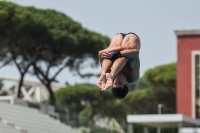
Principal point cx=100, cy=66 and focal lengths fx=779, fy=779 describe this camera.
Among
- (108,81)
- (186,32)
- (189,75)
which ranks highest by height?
(186,32)

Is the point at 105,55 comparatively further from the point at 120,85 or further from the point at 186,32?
the point at 186,32


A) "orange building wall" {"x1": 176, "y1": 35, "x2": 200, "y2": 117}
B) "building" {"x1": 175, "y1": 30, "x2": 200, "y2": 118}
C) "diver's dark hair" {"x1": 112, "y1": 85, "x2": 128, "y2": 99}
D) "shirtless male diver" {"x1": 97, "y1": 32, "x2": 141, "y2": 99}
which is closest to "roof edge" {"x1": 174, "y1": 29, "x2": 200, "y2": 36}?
"building" {"x1": 175, "y1": 30, "x2": 200, "y2": 118}

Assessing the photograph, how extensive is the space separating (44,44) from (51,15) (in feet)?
9.85

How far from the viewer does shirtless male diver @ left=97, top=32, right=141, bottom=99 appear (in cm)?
988

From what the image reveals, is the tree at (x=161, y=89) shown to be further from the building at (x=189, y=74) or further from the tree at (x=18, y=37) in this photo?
the tree at (x=18, y=37)

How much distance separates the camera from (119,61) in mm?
9859

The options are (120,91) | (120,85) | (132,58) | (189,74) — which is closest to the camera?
(132,58)

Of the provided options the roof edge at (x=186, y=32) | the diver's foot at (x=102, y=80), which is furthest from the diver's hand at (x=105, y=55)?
the roof edge at (x=186, y=32)

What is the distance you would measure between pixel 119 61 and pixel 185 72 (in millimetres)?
63808

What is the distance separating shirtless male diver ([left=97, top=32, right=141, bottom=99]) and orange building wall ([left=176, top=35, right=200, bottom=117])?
60.0 metres

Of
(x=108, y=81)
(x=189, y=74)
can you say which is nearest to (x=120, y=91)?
(x=108, y=81)

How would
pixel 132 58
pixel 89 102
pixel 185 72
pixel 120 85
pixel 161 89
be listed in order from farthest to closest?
pixel 89 102 < pixel 161 89 < pixel 185 72 < pixel 120 85 < pixel 132 58

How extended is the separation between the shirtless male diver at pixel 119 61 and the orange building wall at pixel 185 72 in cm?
5997

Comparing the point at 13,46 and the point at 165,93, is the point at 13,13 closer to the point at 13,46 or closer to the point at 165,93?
the point at 13,46
